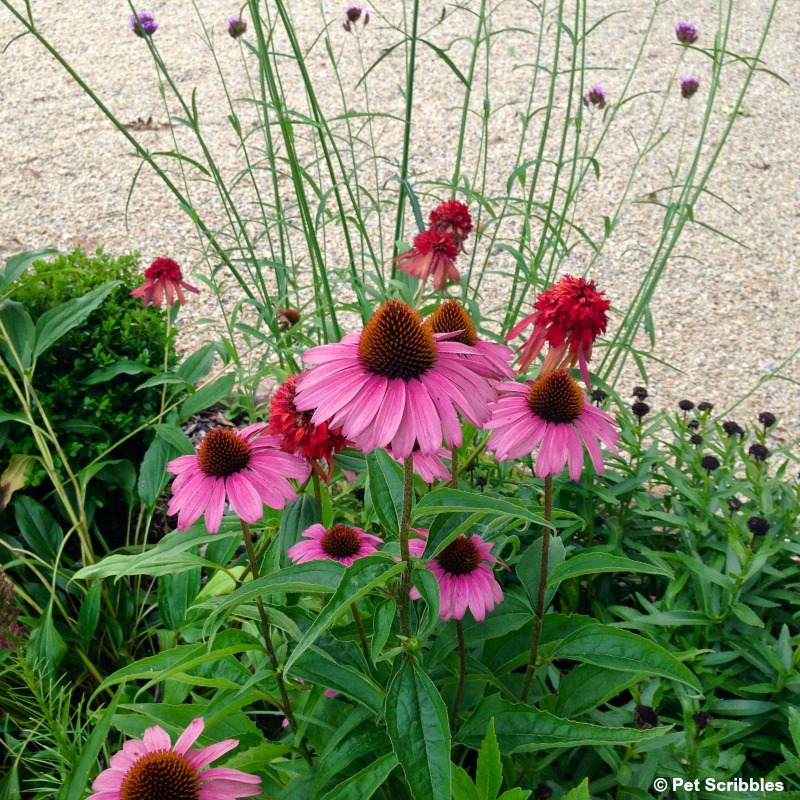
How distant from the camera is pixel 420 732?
3.10 feet

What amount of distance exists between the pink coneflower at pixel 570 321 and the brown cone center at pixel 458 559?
278mm

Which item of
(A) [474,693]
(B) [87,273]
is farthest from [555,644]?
(B) [87,273]

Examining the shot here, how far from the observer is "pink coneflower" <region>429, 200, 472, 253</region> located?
184cm

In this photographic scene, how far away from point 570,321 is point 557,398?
122 mm

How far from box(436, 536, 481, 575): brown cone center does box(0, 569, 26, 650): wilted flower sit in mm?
857

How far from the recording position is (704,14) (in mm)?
4949

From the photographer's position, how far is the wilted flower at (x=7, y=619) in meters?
1.50

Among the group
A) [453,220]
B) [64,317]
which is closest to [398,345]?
[453,220]

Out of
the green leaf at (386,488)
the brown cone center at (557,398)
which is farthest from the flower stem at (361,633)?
the brown cone center at (557,398)

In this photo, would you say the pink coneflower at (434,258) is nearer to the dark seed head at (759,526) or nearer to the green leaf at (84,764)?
the dark seed head at (759,526)

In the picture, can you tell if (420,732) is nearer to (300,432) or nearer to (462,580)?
(462,580)

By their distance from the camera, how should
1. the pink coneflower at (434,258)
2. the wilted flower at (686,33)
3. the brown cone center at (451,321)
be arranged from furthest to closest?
the wilted flower at (686,33) < the pink coneflower at (434,258) < the brown cone center at (451,321)

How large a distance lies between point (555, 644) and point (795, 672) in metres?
0.55

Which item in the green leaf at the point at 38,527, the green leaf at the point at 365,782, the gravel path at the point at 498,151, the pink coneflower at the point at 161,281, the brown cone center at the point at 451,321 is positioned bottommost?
the green leaf at the point at 365,782
